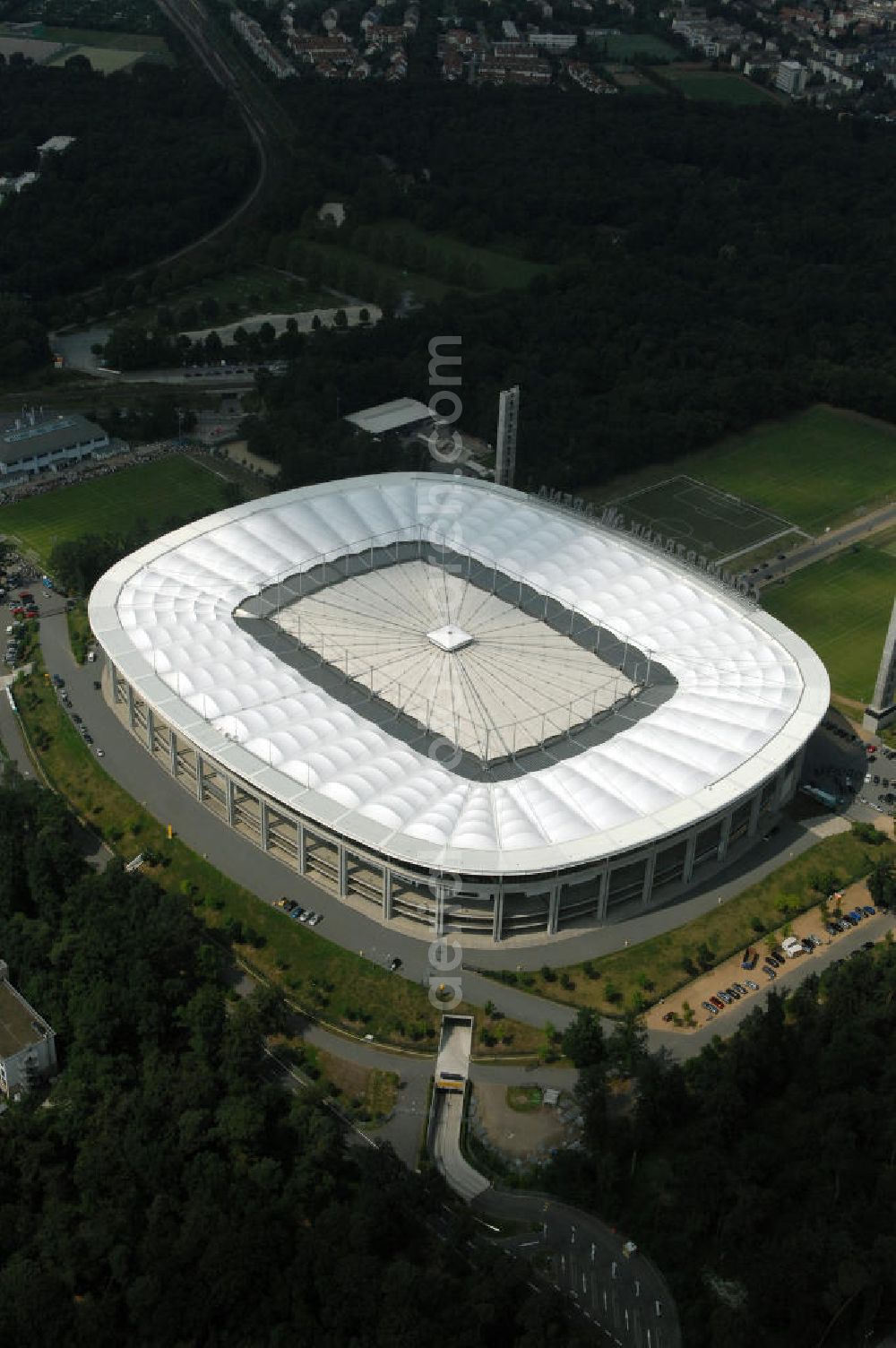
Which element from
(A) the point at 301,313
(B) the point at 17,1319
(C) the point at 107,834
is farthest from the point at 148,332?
(B) the point at 17,1319

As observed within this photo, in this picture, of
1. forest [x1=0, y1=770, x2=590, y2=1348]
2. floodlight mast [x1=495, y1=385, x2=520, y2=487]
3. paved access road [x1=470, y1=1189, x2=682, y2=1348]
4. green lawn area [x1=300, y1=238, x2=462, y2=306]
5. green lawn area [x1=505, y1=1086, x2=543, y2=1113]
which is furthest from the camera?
green lawn area [x1=300, y1=238, x2=462, y2=306]

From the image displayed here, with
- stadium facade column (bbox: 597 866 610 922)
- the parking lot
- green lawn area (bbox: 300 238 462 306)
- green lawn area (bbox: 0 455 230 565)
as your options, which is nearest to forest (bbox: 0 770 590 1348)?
the parking lot

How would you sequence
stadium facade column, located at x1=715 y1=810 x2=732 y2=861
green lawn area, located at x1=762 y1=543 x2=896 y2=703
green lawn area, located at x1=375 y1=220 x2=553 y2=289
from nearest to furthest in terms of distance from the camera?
stadium facade column, located at x1=715 y1=810 x2=732 y2=861 < green lawn area, located at x1=762 y1=543 x2=896 y2=703 < green lawn area, located at x1=375 y1=220 x2=553 y2=289

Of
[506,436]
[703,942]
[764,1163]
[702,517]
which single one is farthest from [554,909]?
[702,517]

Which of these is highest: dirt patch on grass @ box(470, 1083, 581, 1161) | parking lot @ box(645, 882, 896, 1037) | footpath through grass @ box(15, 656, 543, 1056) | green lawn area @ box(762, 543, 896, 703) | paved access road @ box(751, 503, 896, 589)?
paved access road @ box(751, 503, 896, 589)

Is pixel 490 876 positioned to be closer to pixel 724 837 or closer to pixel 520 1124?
pixel 520 1124

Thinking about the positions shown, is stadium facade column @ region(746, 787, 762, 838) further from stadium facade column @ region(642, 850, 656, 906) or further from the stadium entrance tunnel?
stadium facade column @ region(642, 850, 656, 906)
